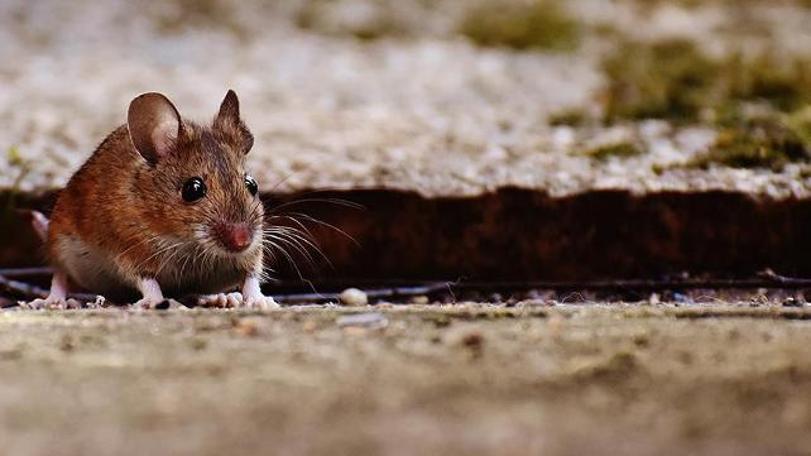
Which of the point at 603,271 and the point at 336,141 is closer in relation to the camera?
the point at 603,271

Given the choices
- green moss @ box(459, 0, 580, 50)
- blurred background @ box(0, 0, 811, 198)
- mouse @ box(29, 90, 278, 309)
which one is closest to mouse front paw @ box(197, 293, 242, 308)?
mouse @ box(29, 90, 278, 309)

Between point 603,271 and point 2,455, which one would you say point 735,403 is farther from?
point 603,271

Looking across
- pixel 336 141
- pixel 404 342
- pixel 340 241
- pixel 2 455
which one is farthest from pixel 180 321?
pixel 336 141

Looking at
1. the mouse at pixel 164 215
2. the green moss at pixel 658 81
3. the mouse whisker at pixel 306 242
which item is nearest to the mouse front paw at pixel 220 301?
the mouse at pixel 164 215

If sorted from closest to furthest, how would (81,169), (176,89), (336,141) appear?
(81,169)
(336,141)
(176,89)

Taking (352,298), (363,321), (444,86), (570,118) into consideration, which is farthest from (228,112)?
(444,86)

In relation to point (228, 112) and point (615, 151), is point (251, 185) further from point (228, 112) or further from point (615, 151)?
point (615, 151)
